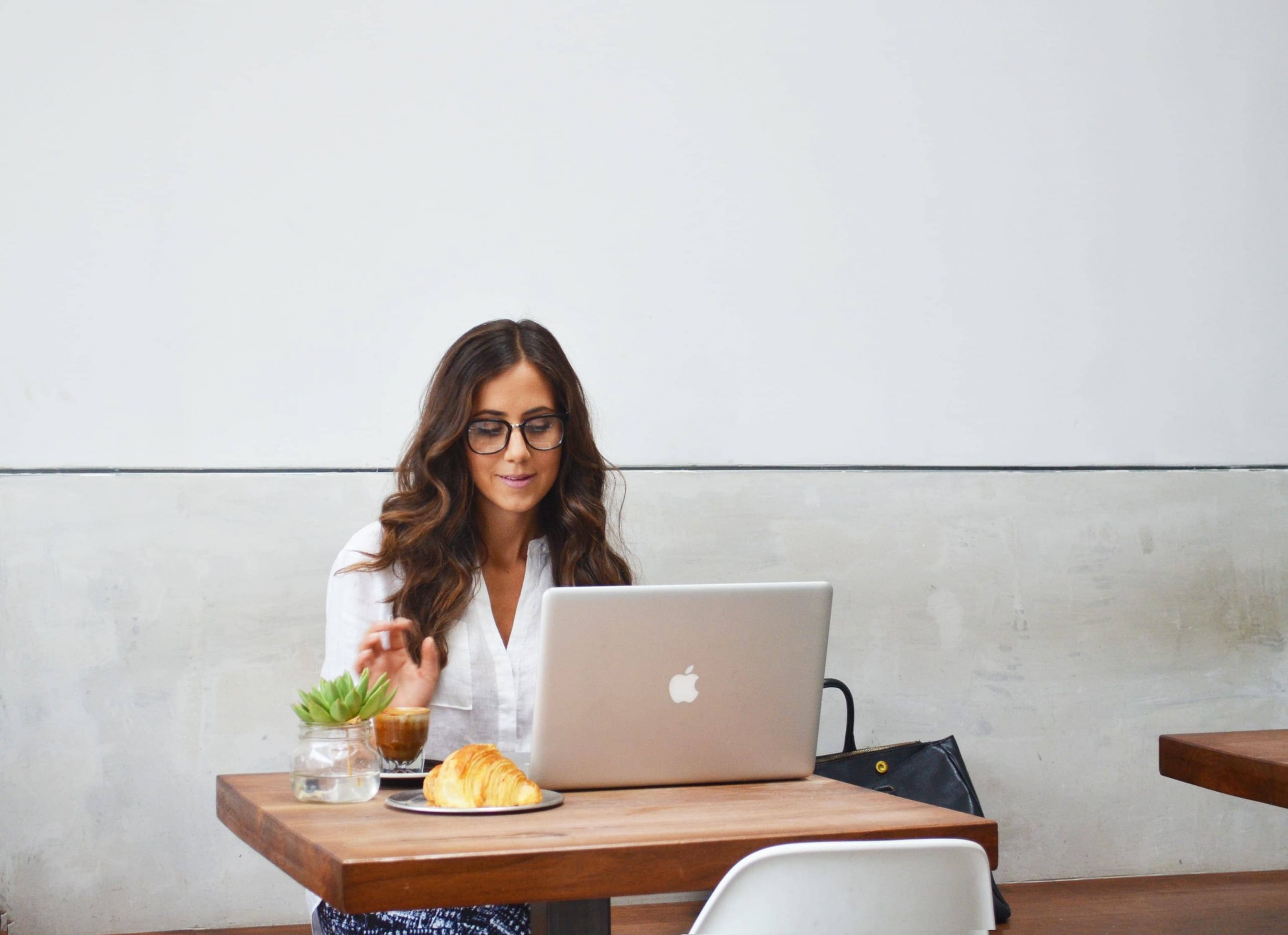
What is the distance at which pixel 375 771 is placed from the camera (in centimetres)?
155

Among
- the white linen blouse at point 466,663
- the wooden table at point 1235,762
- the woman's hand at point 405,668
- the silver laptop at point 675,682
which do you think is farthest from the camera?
the white linen blouse at point 466,663

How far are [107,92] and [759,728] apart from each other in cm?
226

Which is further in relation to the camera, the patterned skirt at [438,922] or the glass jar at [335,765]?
the patterned skirt at [438,922]

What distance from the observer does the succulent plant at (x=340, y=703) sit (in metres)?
1.49

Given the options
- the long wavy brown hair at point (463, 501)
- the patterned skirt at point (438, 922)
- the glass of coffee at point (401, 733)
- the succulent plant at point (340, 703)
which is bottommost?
the patterned skirt at point (438, 922)

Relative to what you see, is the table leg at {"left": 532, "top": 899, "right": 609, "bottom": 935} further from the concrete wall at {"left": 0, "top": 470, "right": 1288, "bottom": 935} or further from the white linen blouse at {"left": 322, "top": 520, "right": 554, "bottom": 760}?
the concrete wall at {"left": 0, "top": 470, "right": 1288, "bottom": 935}

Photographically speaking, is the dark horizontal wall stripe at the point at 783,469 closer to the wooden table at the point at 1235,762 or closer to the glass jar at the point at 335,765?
the wooden table at the point at 1235,762

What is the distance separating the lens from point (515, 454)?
2143 millimetres

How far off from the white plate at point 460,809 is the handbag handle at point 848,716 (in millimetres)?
1412

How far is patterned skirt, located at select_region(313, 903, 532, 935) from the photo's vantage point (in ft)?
5.36

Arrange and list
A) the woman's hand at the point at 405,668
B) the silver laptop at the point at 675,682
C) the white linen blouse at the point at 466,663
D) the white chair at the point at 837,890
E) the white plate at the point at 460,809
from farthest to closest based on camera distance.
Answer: the white linen blouse at the point at 466,663 < the woman's hand at the point at 405,668 < the silver laptop at the point at 675,682 < the white plate at the point at 460,809 < the white chair at the point at 837,890

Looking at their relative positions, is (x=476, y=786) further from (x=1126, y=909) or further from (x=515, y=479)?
(x=1126, y=909)

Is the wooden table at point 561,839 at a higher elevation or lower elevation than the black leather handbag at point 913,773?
higher

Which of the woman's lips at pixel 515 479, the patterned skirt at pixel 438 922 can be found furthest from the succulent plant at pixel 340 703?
the woman's lips at pixel 515 479
